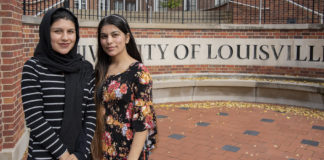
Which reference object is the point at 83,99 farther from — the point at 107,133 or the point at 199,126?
the point at 199,126

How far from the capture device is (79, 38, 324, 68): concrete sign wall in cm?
761

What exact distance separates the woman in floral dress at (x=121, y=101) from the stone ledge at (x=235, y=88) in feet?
18.3

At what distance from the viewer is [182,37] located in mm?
8219

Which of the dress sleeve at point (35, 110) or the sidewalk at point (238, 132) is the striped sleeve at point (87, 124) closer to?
the dress sleeve at point (35, 110)

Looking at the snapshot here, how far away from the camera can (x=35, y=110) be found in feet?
5.60

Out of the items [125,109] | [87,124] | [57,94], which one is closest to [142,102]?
[125,109]

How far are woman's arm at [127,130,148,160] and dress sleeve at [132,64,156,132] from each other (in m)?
0.04

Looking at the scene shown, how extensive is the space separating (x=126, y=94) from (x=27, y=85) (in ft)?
1.87

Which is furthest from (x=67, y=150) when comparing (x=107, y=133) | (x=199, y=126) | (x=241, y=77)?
(x=241, y=77)

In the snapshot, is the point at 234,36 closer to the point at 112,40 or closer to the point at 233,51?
the point at 233,51

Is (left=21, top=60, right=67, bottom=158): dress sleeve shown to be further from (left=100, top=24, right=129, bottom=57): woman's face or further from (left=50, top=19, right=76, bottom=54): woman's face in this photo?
(left=100, top=24, right=129, bottom=57): woman's face

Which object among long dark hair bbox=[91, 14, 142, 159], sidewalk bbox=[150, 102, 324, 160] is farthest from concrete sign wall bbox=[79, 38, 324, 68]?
long dark hair bbox=[91, 14, 142, 159]

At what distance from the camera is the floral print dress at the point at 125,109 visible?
1.90 meters

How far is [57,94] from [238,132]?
420 cm
